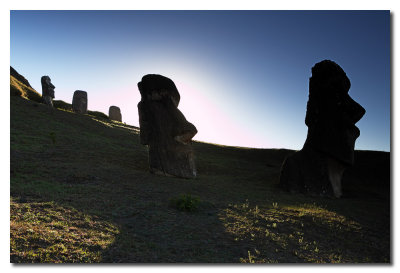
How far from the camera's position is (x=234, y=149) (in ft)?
112

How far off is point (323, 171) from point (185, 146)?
7.99 meters

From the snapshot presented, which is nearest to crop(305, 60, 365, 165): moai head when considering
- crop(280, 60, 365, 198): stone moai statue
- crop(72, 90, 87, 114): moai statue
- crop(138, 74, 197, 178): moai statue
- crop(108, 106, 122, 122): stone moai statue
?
crop(280, 60, 365, 198): stone moai statue

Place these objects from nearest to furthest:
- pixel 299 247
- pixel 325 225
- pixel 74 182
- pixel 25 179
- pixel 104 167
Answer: pixel 299 247
pixel 325 225
pixel 25 179
pixel 74 182
pixel 104 167

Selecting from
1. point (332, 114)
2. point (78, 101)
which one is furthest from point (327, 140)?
point (78, 101)

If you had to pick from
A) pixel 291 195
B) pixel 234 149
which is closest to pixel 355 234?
pixel 291 195

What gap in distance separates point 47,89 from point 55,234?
3932cm

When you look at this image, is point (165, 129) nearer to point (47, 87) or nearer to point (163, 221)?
point (163, 221)

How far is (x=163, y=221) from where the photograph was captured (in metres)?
7.55

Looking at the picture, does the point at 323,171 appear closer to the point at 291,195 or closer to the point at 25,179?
the point at 291,195

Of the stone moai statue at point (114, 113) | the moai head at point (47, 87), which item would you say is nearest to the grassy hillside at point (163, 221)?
the moai head at point (47, 87)

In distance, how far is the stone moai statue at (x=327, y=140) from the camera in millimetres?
14695

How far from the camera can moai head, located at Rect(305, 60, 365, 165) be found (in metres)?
14.8

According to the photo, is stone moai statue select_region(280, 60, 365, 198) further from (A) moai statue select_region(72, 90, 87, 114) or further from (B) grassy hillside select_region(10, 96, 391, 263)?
(A) moai statue select_region(72, 90, 87, 114)

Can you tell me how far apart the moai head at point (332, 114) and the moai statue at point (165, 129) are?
729 centimetres
